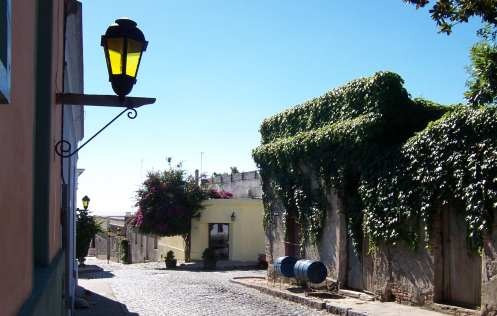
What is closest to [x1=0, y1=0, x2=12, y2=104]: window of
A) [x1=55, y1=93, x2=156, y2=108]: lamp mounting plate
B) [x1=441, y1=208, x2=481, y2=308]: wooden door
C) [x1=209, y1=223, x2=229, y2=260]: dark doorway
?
[x1=55, y1=93, x2=156, y2=108]: lamp mounting plate

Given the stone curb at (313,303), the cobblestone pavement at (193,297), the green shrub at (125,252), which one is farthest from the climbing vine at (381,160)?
the green shrub at (125,252)

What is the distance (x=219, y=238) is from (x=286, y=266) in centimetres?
1372

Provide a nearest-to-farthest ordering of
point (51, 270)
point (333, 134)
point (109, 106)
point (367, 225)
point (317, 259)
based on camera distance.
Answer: point (51, 270)
point (109, 106)
point (367, 225)
point (333, 134)
point (317, 259)

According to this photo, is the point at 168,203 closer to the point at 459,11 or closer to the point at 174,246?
the point at 174,246

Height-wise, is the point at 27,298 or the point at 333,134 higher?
the point at 333,134

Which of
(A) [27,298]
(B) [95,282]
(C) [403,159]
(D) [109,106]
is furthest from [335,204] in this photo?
(A) [27,298]

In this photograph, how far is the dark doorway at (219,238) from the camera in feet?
101

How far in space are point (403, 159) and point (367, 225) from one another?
7.02 feet

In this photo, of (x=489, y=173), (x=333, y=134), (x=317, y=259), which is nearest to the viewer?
(x=489, y=173)

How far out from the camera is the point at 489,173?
34.5 ft

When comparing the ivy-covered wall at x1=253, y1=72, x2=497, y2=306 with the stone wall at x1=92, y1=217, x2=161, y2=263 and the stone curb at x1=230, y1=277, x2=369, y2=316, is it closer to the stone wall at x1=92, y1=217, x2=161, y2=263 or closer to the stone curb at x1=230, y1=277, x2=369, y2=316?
the stone curb at x1=230, y1=277, x2=369, y2=316

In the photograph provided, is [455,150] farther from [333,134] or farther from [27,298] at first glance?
[27,298]

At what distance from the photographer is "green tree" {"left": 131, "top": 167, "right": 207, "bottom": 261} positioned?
2953 centimetres

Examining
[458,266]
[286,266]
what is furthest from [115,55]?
[286,266]
